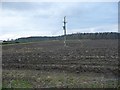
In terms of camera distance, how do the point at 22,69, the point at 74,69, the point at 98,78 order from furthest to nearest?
1. the point at 22,69
2. the point at 74,69
3. the point at 98,78

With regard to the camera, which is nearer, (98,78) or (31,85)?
(31,85)

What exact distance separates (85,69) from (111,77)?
2.67 metres

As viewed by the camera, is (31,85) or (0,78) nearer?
(31,85)

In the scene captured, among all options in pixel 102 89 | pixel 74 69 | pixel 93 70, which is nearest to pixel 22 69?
pixel 74 69

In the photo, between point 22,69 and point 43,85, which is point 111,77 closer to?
point 43,85

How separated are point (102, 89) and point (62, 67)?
23.3ft

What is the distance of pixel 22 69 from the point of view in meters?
19.2

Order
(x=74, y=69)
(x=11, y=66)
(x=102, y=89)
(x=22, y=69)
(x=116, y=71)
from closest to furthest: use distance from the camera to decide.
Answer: (x=102, y=89) < (x=116, y=71) < (x=74, y=69) < (x=22, y=69) < (x=11, y=66)

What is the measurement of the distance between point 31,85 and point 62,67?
568 centimetres

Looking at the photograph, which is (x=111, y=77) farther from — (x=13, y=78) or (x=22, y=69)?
(x=22, y=69)

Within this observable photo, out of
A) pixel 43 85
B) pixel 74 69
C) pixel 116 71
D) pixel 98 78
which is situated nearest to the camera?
pixel 43 85

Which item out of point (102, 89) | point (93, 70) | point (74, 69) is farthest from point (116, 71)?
point (102, 89)

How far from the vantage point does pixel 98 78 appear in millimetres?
14867

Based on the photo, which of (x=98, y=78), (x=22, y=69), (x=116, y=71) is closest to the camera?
(x=98, y=78)
